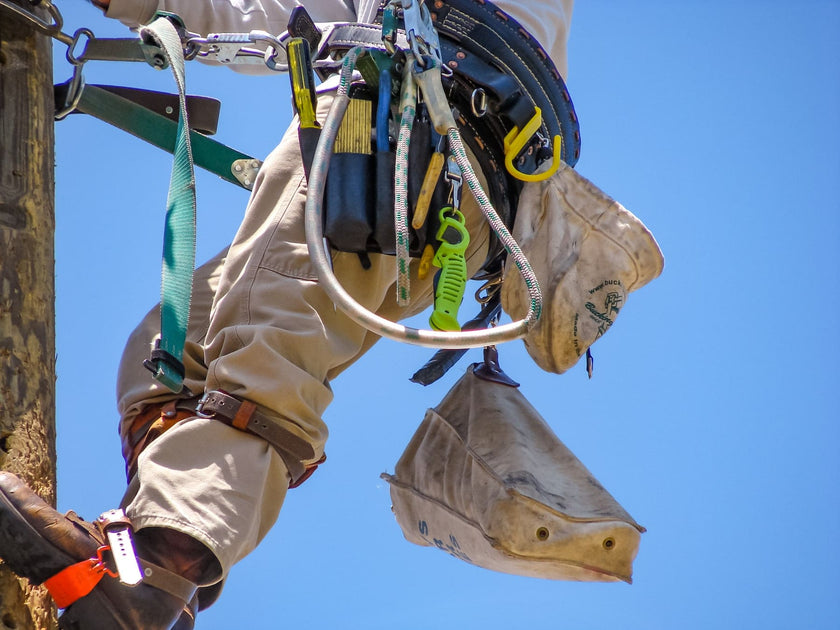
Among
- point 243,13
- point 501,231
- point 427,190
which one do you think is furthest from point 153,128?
point 501,231

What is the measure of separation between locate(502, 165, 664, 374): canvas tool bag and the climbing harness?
0.09 m

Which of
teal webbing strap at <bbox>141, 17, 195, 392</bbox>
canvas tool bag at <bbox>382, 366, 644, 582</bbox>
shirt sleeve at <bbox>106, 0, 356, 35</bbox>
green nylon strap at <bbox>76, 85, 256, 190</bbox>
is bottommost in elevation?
canvas tool bag at <bbox>382, 366, 644, 582</bbox>

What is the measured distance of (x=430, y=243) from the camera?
298 centimetres

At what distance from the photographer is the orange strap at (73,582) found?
97.8 inches

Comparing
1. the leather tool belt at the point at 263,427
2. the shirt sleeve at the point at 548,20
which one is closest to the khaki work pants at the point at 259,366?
the leather tool belt at the point at 263,427

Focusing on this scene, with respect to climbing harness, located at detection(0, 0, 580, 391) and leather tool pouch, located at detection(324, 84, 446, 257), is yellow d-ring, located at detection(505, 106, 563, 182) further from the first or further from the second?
leather tool pouch, located at detection(324, 84, 446, 257)

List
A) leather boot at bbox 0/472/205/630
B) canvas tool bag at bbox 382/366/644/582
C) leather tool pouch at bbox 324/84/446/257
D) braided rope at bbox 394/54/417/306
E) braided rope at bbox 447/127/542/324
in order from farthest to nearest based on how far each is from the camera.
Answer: canvas tool bag at bbox 382/366/644/582, leather tool pouch at bbox 324/84/446/257, braided rope at bbox 394/54/417/306, braided rope at bbox 447/127/542/324, leather boot at bbox 0/472/205/630

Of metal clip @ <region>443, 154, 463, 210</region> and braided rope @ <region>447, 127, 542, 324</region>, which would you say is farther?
metal clip @ <region>443, 154, 463, 210</region>

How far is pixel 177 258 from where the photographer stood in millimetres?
2832

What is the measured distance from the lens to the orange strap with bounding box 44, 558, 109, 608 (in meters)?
2.48

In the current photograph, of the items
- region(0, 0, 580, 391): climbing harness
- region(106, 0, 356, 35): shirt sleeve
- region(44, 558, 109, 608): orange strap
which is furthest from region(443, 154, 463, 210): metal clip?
region(44, 558, 109, 608): orange strap

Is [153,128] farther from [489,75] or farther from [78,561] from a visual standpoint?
[78,561]

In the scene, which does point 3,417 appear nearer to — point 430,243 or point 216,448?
point 216,448

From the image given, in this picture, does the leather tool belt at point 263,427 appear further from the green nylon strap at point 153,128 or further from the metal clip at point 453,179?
the green nylon strap at point 153,128
